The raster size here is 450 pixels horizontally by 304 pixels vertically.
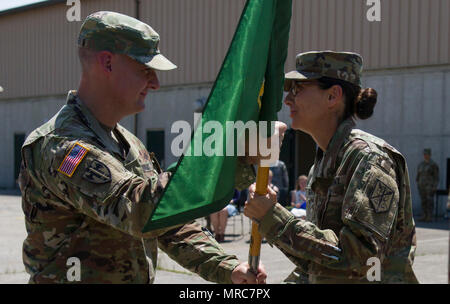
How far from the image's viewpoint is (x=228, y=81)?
8.09ft

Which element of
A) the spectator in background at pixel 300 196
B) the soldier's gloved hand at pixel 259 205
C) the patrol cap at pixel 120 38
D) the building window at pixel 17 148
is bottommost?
the building window at pixel 17 148

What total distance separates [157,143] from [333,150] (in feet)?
67.6

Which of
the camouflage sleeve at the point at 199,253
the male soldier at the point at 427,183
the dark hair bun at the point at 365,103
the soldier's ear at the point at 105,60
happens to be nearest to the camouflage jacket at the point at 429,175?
the male soldier at the point at 427,183

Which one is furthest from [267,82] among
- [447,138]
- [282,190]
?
[447,138]

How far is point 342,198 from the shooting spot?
2.87 metres

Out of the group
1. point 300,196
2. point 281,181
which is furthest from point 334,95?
point 281,181

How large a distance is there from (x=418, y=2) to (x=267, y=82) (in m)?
15.2

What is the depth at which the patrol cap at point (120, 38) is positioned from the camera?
264cm

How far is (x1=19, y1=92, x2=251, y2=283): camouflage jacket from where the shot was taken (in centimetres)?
233

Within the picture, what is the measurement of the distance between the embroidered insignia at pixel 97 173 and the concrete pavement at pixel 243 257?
17.5 feet

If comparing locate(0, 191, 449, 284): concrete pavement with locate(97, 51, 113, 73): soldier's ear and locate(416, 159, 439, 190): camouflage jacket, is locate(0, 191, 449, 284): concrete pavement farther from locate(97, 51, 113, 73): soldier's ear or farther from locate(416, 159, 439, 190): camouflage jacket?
locate(97, 51, 113, 73): soldier's ear

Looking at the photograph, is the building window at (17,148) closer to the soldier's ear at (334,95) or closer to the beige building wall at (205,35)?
the beige building wall at (205,35)

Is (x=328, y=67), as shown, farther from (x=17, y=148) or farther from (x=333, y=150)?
(x=17, y=148)

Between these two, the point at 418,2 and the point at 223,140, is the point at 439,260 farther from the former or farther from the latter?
the point at 418,2
